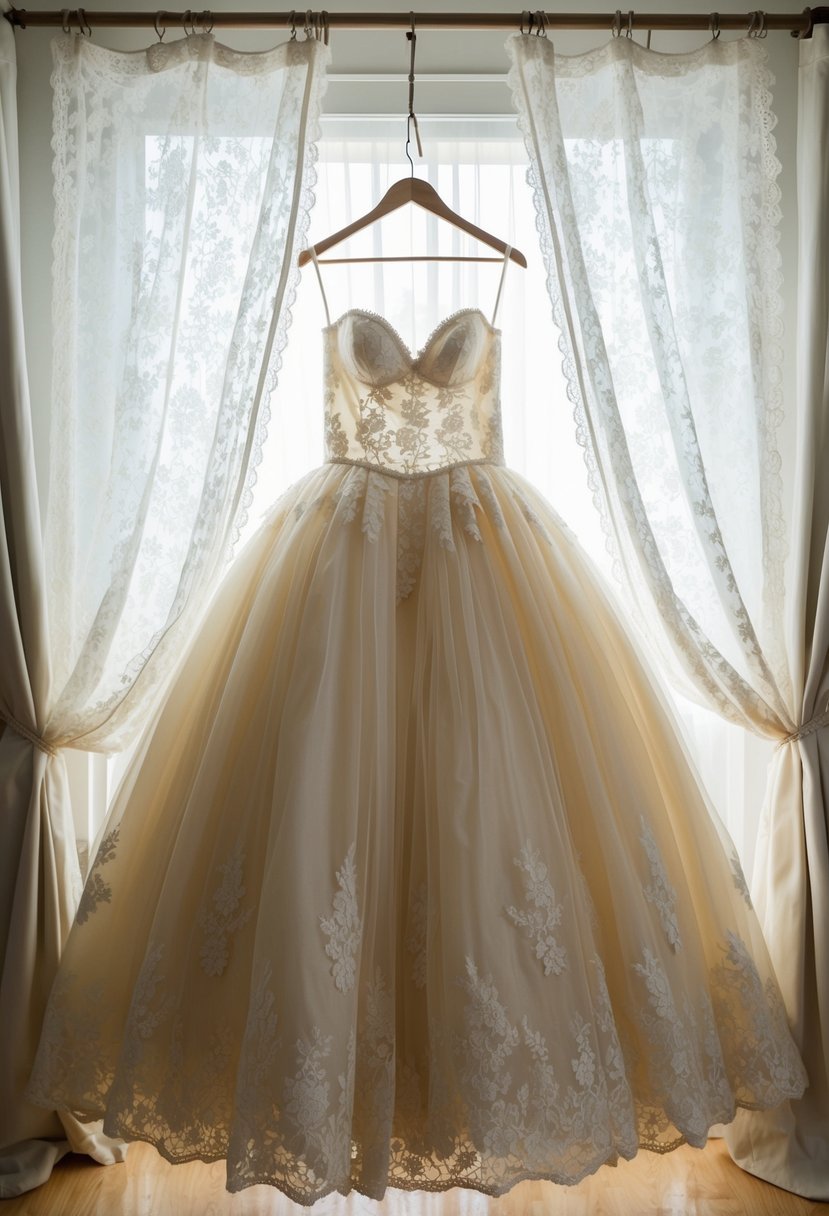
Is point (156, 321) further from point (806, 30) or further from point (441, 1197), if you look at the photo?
point (441, 1197)

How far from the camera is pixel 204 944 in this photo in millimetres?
1538

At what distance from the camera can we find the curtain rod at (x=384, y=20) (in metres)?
2.00

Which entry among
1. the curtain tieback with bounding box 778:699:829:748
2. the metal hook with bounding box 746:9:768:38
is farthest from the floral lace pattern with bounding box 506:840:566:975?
the metal hook with bounding box 746:9:768:38

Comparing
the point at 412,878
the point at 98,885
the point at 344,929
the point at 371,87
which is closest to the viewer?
the point at 344,929

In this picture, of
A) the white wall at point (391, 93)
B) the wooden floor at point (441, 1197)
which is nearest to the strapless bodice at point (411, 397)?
the white wall at point (391, 93)

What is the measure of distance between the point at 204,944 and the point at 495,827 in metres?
0.51

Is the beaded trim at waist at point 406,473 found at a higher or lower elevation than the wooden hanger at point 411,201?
lower

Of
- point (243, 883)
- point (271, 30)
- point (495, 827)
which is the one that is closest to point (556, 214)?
point (271, 30)

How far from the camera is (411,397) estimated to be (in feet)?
6.42

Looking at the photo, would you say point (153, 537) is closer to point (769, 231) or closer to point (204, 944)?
point (204, 944)

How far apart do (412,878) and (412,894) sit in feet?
0.09

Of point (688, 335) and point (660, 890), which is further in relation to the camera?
point (688, 335)

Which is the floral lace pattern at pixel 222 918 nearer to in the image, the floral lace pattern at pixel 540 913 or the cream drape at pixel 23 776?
the floral lace pattern at pixel 540 913

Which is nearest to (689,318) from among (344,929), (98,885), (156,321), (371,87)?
(371,87)
